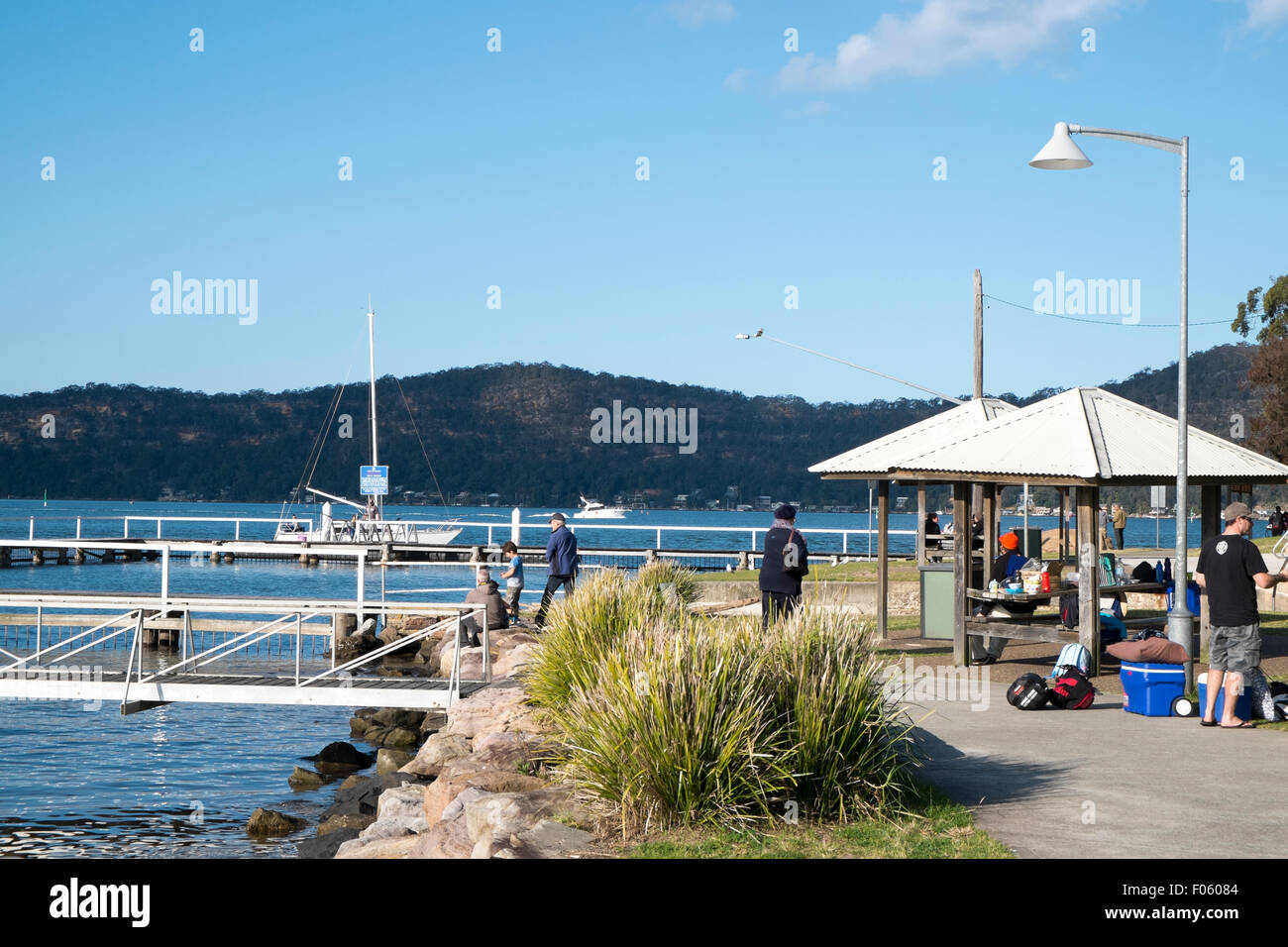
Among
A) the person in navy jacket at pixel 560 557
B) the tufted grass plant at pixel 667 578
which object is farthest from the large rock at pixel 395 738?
the tufted grass plant at pixel 667 578

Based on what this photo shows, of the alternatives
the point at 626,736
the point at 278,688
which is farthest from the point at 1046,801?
the point at 278,688

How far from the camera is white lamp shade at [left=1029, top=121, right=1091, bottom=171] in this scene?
13.9 m

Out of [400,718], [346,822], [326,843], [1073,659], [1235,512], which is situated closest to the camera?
[1235,512]

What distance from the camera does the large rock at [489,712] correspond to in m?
12.6

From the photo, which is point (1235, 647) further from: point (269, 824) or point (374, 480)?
point (374, 480)

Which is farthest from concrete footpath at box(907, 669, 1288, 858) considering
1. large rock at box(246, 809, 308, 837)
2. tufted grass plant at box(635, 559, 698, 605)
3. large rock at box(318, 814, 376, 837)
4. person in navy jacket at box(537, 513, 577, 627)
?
person in navy jacket at box(537, 513, 577, 627)

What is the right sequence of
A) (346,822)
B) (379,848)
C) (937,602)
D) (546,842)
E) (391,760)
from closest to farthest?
1. (546,842)
2. (379,848)
3. (346,822)
4. (391,760)
5. (937,602)

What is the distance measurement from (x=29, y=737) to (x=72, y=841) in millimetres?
6595

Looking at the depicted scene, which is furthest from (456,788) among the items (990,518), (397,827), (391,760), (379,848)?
(990,518)

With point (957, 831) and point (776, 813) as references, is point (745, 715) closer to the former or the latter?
point (776, 813)

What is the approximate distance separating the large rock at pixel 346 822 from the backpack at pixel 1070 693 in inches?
256

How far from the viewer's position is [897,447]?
64.6ft

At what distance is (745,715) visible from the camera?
24.3 ft

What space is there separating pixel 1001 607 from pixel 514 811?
30.2 ft
